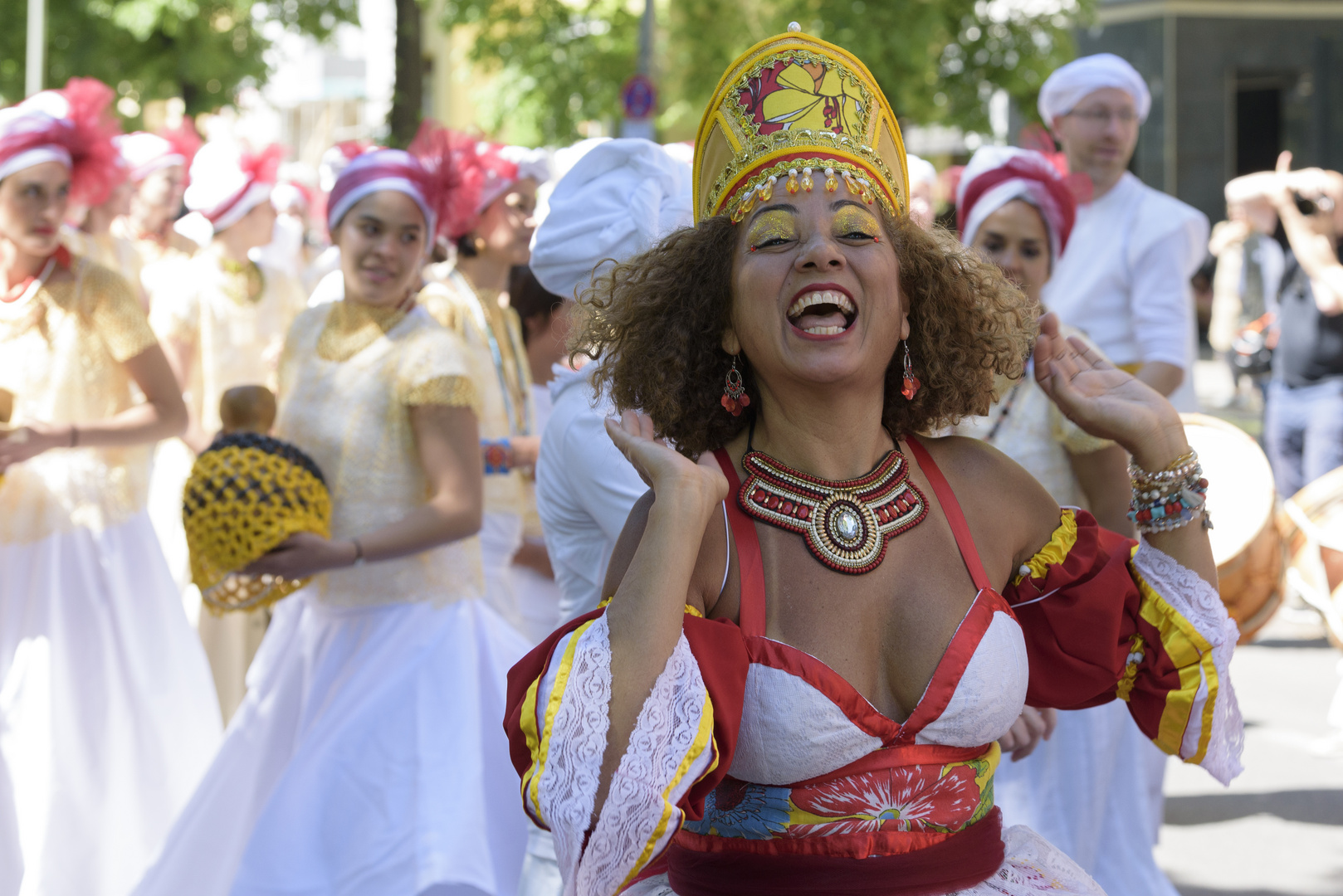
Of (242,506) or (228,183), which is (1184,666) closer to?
(242,506)

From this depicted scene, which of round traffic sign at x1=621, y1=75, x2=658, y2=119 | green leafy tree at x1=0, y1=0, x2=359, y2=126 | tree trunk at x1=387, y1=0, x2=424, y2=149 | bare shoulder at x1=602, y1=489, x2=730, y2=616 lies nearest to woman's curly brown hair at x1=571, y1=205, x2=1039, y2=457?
bare shoulder at x1=602, y1=489, x2=730, y2=616

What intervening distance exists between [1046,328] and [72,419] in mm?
3559

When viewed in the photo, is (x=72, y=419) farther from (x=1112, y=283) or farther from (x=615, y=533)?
(x=1112, y=283)

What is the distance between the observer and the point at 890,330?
8.02 feet

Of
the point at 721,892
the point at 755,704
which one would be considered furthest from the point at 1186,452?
the point at 721,892

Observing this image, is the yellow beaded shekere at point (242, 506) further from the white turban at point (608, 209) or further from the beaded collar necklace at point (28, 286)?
the beaded collar necklace at point (28, 286)

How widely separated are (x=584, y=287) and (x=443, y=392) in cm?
115

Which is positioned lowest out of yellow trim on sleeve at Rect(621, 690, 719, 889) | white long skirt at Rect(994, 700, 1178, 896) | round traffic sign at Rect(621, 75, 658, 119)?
white long skirt at Rect(994, 700, 1178, 896)

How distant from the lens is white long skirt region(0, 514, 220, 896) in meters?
4.69

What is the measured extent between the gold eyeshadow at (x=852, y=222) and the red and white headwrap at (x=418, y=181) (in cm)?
266

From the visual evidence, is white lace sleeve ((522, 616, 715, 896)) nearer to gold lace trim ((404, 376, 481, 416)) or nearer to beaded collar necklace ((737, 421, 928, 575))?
beaded collar necklace ((737, 421, 928, 575))

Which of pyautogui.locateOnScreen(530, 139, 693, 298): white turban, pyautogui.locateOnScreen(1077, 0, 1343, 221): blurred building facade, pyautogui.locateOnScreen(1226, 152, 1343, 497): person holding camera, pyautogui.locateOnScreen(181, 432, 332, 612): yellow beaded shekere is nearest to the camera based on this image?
pyautogui.locateOnScreen(530, 139, 693, 298): white turban

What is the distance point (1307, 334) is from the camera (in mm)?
8242

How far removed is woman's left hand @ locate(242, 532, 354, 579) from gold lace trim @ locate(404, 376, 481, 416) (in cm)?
50
